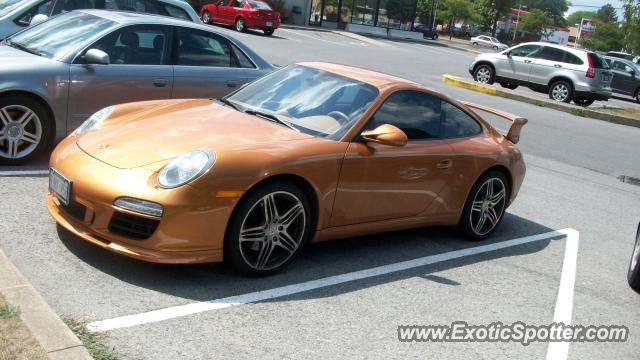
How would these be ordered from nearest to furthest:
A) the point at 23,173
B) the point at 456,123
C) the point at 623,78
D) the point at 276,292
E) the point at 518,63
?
the point at 276,292 → the point at 456,123 → the point at 23,173 → the point at 518,63 → the point at 623,78

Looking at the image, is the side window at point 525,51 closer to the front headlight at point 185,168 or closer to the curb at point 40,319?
the front headlight at point 185,168

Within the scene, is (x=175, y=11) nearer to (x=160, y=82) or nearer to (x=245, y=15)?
(x=160, y=82)

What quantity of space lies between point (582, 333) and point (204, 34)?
5.09 meters

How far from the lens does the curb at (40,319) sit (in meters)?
3.45

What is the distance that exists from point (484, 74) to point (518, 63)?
3.90 ft

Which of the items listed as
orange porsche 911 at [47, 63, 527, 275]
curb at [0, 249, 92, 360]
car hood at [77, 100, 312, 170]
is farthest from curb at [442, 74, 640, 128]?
curb at [0, 249, 92, 360]

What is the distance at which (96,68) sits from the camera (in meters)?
7.07

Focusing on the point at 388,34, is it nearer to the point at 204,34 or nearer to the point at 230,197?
the point at 204,34

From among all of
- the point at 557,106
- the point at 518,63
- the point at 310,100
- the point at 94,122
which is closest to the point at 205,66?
the point at 94,122

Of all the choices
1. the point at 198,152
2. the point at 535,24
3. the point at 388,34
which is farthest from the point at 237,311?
the point at 535,24

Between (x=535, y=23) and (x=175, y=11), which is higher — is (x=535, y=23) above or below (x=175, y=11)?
above

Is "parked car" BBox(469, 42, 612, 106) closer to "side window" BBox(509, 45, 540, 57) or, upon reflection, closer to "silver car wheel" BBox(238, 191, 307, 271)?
"side window" BBox(509, 45, 540, 57)

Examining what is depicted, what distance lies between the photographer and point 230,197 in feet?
14.9

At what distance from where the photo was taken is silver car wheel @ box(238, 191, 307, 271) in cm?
479
